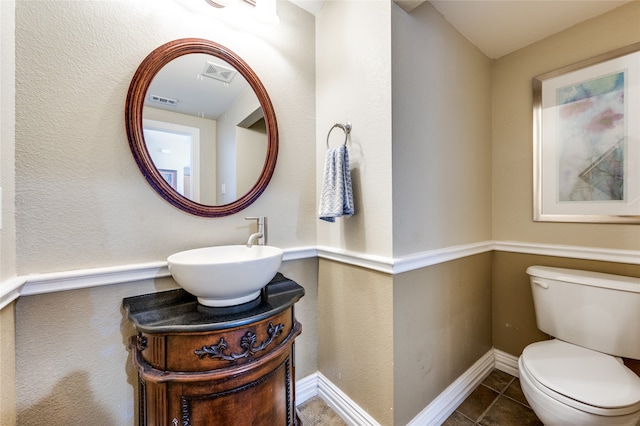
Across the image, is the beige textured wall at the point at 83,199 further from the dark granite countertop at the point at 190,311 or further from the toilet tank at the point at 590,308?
the toilet tank at the point at 590,308

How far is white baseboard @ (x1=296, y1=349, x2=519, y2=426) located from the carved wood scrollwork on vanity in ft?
2.56

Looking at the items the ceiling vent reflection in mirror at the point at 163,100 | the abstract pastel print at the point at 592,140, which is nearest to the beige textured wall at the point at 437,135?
the abstract pastel print at the point at 592,140

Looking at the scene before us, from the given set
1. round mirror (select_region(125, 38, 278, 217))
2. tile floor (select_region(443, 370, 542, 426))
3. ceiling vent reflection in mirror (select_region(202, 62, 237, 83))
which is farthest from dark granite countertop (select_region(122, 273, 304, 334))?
tile floor (select_region(443, 370, 542, 426))

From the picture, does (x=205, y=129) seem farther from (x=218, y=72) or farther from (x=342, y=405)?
(x=342, y=405)

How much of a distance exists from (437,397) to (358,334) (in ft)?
1.84

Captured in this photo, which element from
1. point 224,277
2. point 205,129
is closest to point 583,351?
point 224,277

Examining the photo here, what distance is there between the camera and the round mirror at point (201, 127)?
1.06 metres

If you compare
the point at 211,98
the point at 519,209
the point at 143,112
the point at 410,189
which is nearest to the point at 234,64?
the point at 211,98

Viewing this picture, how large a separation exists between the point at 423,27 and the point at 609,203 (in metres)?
Result: 1.39

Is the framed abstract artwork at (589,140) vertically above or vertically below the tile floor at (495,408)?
above

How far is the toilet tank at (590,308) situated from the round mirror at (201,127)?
1.71m

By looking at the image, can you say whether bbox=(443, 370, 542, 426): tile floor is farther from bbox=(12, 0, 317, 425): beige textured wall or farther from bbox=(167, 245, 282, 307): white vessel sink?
bbox=(12, 0, 317, 425): beige textured wall

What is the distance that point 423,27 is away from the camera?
1.25m

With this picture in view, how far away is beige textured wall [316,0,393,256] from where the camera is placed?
1131 mm
